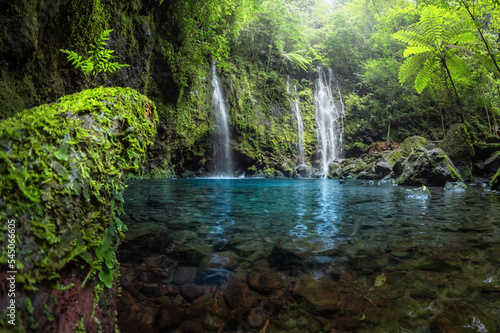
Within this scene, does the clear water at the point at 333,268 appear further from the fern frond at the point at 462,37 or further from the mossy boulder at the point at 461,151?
Result: the fern frond at the point at 462,37

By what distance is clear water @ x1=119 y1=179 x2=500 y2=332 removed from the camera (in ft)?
4.16

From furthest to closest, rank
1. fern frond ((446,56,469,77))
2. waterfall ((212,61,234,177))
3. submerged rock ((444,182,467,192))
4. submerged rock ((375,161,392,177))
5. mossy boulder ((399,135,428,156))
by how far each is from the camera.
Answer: waterfall ((212,61,234,177)), mossy boulder ((399,135,428,156)), submerged rock ((375,161,392,177)), fern frond ((446,56,469,77)), submerged rock ((444,182,467,192))

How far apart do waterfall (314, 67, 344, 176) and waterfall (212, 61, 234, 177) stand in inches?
317

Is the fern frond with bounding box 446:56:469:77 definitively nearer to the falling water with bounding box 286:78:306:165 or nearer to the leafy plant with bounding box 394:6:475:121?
the leafy plant with bounding box 394:6:475:121

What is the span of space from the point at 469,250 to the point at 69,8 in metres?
6.84

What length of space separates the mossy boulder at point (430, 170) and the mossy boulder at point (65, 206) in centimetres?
1082

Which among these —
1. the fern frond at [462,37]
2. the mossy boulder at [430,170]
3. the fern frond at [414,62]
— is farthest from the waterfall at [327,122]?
the fern frond at [462,37]

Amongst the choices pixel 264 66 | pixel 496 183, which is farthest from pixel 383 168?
pixel 264 66

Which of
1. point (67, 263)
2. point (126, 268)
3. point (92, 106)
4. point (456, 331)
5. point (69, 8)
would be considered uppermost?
point (69, 8)

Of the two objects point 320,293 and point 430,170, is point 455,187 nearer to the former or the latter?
point 430,170

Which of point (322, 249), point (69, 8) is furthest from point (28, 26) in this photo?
point (322, 249)

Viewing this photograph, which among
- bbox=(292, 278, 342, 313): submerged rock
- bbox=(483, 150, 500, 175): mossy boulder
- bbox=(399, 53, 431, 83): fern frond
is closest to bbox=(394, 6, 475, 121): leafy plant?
bbox=(399, 53, 431, 83): fern frond

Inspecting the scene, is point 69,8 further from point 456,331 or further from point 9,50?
point 456,331

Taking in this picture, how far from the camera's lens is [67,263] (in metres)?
0.81
